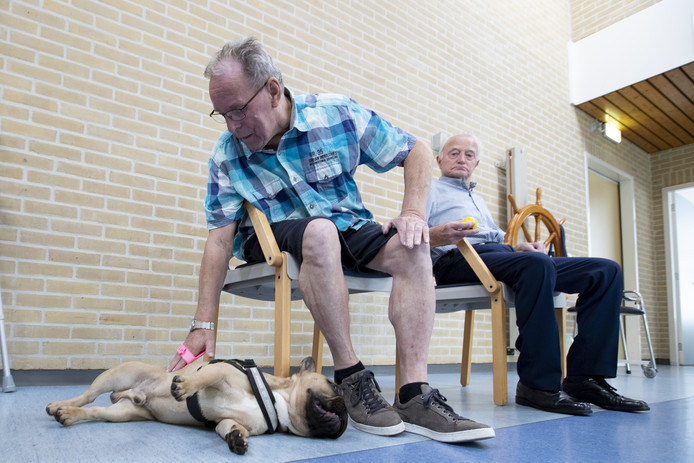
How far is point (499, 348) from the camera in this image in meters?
1.95

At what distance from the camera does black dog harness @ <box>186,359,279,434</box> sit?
1.18m

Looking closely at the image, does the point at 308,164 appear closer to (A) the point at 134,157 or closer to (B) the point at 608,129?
(A) the point at 134,157

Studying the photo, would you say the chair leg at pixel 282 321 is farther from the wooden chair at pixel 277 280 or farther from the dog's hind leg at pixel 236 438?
the dog's hind leg at pixel 236 438

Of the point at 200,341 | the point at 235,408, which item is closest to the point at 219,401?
the point at 235,408

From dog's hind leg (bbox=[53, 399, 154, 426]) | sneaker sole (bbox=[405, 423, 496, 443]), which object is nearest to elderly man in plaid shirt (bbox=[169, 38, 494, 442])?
sneaker sole (bbox=[405, 423, 496, 443])

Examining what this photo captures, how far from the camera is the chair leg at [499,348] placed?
1.89 metres

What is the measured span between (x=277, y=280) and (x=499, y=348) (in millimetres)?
878

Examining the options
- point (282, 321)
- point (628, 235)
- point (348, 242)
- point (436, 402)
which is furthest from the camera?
point (628, 235)

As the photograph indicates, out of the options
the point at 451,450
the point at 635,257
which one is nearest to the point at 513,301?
the point at 451,450

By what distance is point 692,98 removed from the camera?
204 inches

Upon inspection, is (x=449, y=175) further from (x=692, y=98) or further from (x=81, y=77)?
(x=692, y=98)

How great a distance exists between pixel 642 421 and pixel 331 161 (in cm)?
120

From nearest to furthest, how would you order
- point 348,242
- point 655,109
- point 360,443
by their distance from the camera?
point 360,443
point 348,242
point 655,109

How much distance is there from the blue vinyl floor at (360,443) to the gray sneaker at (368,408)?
0.08 ft
